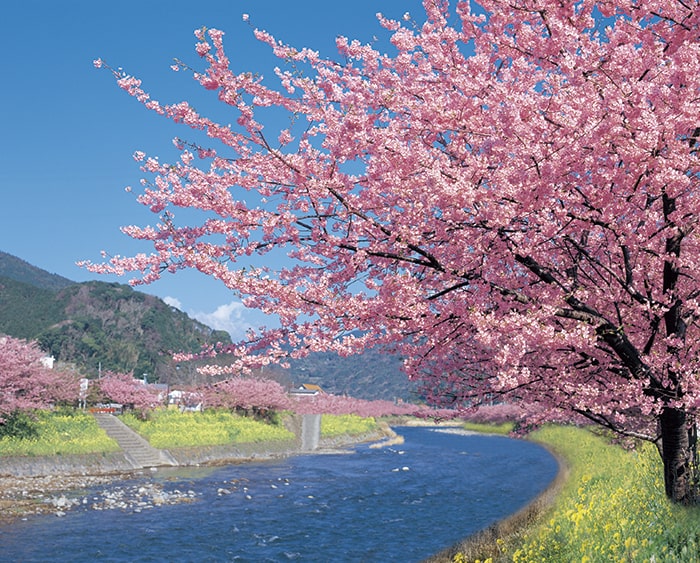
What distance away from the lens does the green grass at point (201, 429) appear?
3794 cm

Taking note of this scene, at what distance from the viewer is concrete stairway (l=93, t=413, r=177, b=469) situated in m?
33.7

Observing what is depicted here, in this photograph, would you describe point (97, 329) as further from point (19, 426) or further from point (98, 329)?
point (19, 426)

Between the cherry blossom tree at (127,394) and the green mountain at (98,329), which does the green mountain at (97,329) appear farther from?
the cherry blossom tree at (127,394)

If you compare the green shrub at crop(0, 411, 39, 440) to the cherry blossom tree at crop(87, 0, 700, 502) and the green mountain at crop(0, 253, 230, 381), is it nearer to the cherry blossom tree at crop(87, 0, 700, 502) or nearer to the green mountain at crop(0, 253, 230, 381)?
the cherry blossom tree at crop(87, 0, 700, 502)

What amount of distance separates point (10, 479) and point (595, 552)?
2526 centimetres

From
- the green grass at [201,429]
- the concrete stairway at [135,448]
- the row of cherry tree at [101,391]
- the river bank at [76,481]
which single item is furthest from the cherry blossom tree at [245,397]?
the concrete stairway at [135,448]

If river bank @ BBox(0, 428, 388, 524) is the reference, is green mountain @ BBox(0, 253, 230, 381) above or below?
above

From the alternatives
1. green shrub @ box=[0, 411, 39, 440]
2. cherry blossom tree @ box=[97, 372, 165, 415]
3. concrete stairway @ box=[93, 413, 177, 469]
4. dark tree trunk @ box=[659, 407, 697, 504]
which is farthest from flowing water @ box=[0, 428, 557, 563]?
cherry blossom tree @ box=[97, 372, 165, 415]

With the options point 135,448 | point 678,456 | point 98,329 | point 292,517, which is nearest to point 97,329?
point 98,329

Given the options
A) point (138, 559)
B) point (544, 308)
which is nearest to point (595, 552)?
point (544, 308)

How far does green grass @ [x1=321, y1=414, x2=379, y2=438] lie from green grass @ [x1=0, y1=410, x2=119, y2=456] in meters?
24.6

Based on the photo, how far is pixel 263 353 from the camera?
728 cm

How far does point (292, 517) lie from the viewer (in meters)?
21.7

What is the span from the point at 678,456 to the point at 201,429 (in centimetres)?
3695
